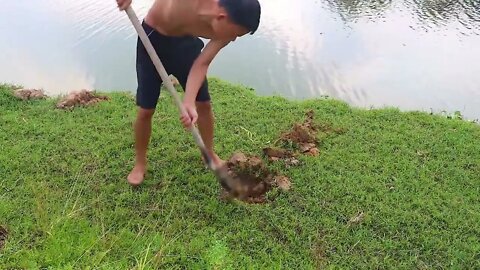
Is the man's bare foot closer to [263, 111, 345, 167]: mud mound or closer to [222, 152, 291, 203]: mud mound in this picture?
[222, 152, 291, 203]: mud mound

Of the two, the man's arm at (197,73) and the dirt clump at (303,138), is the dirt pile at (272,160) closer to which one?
the dirt clump at (303,138)

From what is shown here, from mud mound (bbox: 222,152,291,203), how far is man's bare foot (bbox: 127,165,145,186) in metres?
0.52

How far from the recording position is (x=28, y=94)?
434 cm

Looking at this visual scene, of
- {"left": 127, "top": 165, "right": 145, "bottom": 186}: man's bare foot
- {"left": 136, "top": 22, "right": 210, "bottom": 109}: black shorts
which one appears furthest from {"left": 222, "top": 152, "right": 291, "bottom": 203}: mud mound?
{"left": 136, "top": 22, "right": 210, "bottom": 109}: black shorts

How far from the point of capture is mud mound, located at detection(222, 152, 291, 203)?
3180 mm

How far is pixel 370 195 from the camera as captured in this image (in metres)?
3.22

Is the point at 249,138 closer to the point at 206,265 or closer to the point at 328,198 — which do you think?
the point at 328,198

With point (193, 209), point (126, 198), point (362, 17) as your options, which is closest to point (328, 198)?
point (193, 209)

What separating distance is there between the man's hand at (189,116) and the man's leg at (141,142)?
459 millimetres

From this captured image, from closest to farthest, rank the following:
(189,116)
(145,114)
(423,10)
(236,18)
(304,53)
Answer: (236,18)
(189,116)
(145,114)
(304,53)
(423,10)

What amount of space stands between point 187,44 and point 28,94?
2027 mm

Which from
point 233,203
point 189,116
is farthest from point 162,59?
point 233,203

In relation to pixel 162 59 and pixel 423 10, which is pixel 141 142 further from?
pixel 423 10

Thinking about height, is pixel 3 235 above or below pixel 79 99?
above
